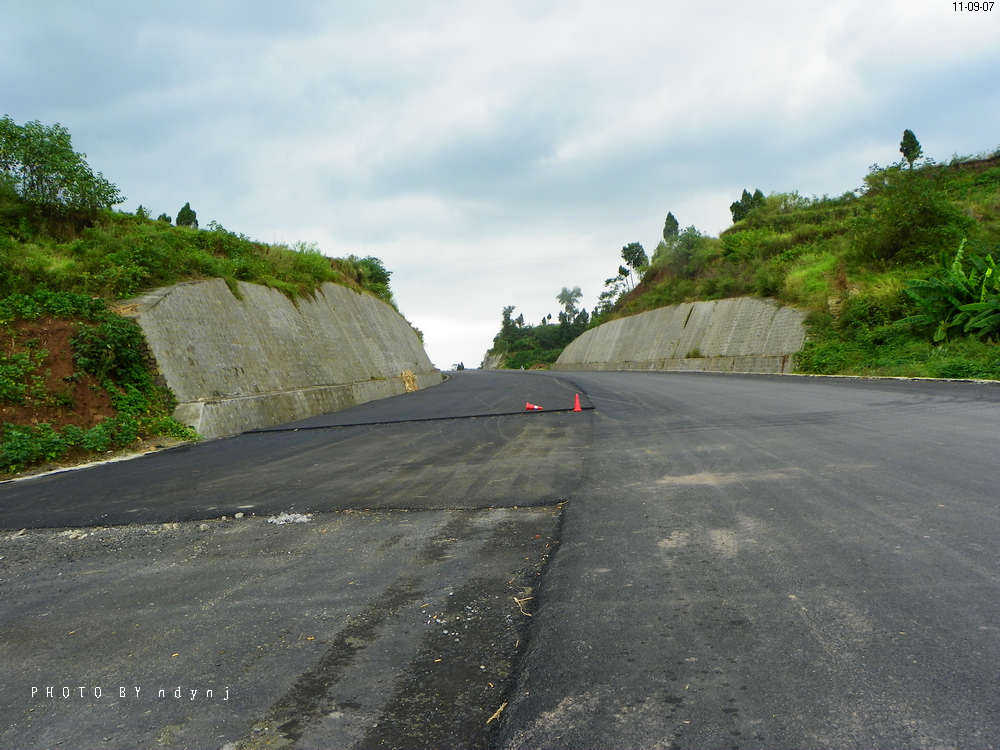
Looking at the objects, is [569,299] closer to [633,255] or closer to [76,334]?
[633,255]

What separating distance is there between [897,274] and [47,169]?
33.6m

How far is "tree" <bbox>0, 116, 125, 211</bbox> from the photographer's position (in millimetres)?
17688

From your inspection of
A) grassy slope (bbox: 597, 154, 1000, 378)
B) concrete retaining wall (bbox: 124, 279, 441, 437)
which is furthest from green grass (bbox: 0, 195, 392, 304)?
grassy slope (bbox: 597, 154, 1000, 378)

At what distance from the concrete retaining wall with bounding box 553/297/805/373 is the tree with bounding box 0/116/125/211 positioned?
29.8 m

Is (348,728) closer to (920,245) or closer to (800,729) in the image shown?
(800,729)

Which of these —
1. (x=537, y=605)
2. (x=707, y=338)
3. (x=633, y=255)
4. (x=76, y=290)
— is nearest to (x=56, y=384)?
(x=76, y=290)

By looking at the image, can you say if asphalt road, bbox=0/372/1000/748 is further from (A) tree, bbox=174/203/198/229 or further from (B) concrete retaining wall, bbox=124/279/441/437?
(A) tree, bbox=174/203/198/229

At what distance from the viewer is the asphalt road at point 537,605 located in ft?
7.43

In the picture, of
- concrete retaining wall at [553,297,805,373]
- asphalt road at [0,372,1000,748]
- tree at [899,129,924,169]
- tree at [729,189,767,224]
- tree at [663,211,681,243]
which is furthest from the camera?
tree at [663,211,681,243]

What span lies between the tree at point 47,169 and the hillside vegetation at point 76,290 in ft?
0.10

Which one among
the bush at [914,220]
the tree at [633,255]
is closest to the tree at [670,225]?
the tree at [633,255]

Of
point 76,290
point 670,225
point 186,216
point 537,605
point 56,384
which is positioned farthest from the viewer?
point 670,225

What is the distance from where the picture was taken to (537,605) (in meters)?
3.29

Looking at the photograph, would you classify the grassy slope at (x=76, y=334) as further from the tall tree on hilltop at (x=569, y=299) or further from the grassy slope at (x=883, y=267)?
the tall tree on hilltop at (x=569, y=299)
